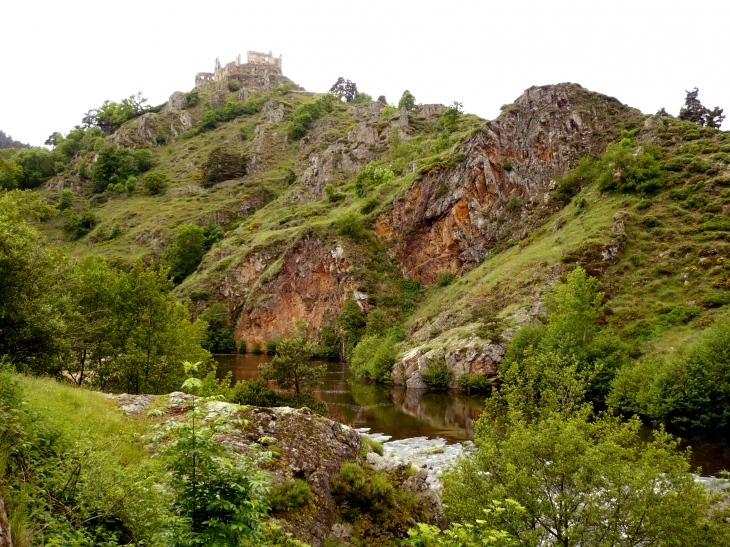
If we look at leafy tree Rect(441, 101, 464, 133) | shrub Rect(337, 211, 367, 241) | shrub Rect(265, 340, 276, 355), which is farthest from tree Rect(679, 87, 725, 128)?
shrub Rect(265, 340, 276, 355)

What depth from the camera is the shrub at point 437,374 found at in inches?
1836

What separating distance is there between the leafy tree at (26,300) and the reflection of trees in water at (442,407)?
25574 millimetres

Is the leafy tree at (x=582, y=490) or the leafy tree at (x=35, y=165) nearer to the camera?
the leafy tree at (x=582, y=490)

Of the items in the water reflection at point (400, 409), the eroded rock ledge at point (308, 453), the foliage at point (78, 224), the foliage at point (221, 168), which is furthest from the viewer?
the foliage at point (221, 168)

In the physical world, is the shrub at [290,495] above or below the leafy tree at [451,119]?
below

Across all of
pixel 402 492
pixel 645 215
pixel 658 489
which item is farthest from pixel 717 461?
pixel 645 215

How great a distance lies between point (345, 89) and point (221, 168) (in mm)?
90218

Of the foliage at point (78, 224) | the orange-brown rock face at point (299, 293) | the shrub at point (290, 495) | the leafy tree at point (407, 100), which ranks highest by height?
the leafy tree at point (407, 100)

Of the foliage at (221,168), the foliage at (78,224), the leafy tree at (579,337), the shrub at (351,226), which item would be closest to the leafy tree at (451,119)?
the shrub at (351,226)

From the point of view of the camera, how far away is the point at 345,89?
7475 inches

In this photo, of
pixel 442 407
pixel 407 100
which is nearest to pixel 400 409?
pixel 442 407

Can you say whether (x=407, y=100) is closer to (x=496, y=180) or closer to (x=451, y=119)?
(x=451, y=119)

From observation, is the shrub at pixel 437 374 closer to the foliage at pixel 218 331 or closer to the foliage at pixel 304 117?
the foliage at pixel 218 331

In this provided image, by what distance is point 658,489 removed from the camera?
12.5m
